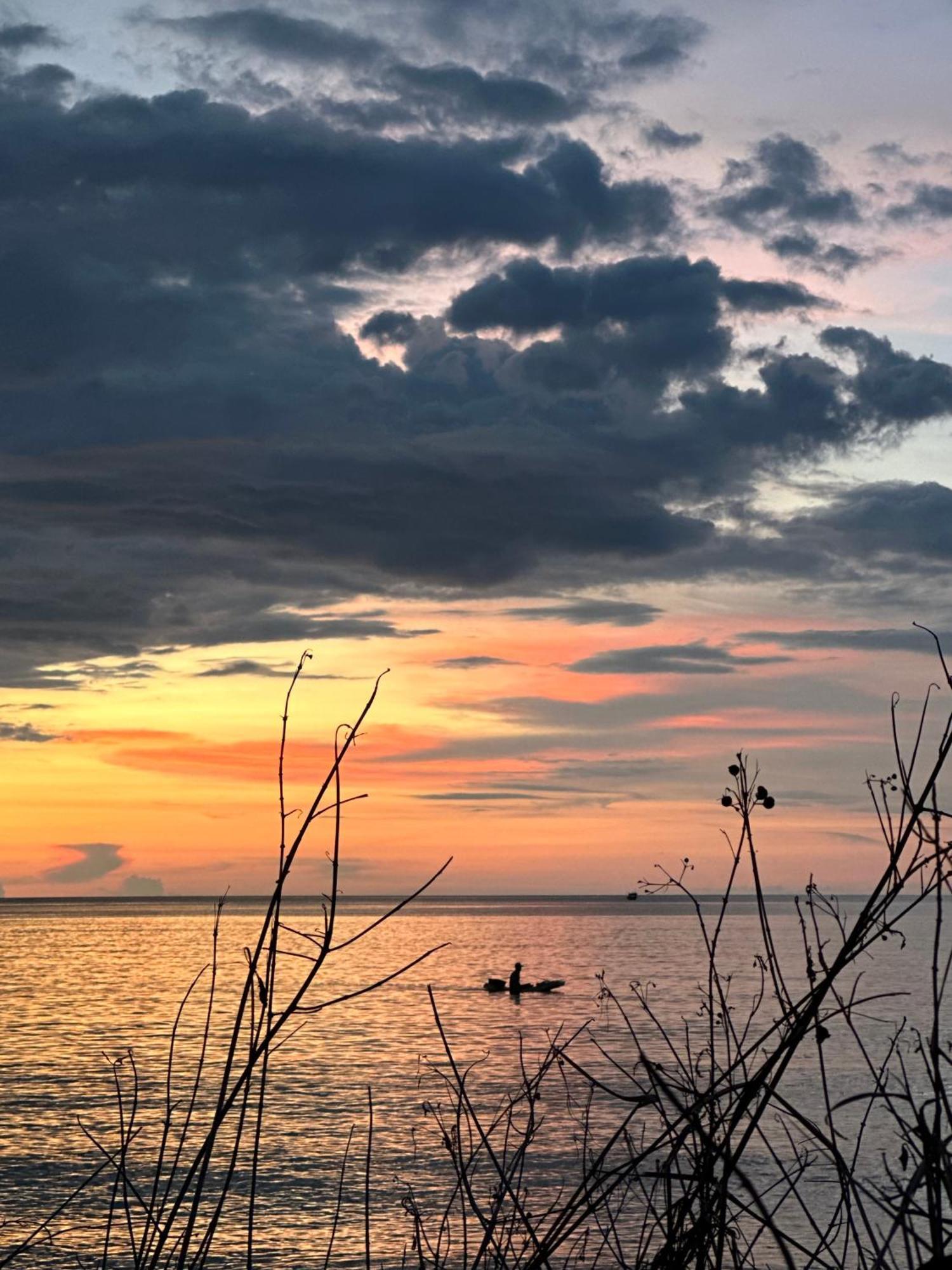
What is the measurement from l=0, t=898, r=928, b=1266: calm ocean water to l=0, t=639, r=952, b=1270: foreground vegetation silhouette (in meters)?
0.51

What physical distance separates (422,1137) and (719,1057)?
762 centimetres

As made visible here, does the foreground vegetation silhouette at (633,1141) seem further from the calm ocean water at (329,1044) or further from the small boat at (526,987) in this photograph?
the small boat at (526,987)

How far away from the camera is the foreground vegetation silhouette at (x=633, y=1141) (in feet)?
5.83

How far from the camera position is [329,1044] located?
2090 inches

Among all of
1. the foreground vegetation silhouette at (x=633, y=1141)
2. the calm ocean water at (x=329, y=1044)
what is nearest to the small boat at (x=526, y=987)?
the calm ocean water at (x=329, y=1044)

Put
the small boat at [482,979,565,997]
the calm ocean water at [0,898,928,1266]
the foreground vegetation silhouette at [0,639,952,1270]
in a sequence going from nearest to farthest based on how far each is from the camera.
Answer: the foreground vegetation silhouette at [0,639,952,1270], the calm ocean water at [0,898,928,1266], the small boat at [482,979,565,997]

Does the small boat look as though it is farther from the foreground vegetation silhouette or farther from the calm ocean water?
the foreground vegetation silhouette

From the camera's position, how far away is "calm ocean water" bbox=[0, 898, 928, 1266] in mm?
26656

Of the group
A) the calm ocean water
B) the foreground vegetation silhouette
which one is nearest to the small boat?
the calm ocean water

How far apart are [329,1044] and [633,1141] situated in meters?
30.0

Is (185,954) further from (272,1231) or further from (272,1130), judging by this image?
(272,1231)

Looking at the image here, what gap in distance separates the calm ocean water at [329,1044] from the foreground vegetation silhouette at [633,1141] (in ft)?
1.67

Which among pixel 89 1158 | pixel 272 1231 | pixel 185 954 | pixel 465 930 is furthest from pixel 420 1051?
pixel 465 930

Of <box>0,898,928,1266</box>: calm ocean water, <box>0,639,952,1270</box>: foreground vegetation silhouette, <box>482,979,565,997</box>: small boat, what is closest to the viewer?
<box>0,639,952,1270</box>: foreground vegetation silhouette
